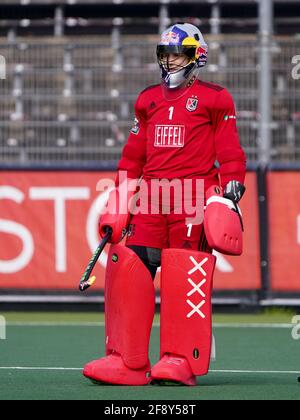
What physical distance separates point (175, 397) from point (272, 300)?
20.0 ft

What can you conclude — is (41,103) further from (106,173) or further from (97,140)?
(106,173)

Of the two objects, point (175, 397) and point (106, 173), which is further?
point (106, 173)

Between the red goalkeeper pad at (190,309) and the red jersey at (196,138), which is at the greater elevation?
the red jersey at (196,138)

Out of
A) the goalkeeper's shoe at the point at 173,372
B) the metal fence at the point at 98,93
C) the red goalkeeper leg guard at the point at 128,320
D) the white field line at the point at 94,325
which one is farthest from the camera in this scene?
the metal fence at the point at 98,93

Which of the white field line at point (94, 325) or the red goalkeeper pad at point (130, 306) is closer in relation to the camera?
the red goalkeeper pad at point (130, 306)

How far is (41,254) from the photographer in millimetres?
12891

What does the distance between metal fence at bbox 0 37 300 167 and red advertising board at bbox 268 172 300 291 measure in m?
0.63

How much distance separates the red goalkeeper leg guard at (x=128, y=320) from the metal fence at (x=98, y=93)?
5.90 metres

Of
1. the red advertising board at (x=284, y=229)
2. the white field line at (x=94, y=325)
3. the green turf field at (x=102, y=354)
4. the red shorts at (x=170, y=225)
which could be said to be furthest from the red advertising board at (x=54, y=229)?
the red shorts at (x=170, y=225)

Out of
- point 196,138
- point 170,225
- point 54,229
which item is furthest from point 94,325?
point 196,138

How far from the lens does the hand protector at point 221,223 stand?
Answer: 732 cm

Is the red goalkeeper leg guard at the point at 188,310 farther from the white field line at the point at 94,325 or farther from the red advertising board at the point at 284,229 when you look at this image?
the red advertising board at the point at 284,229
